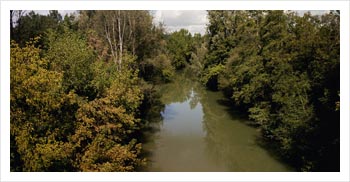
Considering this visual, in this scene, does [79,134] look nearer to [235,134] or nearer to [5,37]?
[5,37]

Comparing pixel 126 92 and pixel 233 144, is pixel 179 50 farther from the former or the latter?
pixel 126 92

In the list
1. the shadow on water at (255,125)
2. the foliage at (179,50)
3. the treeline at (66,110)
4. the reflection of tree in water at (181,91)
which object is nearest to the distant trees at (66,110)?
the treeline at (66,110)

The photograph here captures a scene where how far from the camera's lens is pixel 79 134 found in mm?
11727

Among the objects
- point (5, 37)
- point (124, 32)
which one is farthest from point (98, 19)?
point (5, 37)

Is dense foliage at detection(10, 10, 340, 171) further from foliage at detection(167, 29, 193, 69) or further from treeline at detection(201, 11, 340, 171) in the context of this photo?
foliage at detection(167, 29, 193, 69)

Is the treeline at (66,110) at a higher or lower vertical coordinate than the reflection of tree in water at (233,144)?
higher

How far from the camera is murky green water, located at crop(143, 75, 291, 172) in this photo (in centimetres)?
1636

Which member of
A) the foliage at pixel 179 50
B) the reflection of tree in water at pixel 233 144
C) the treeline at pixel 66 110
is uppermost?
the foliage at pixel 179 50

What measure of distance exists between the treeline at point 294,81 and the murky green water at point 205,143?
3.54ft

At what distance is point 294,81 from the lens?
16047 mm

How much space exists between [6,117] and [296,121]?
1058 cm

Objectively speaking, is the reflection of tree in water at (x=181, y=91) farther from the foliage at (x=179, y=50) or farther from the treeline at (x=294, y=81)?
the foliage at (x=179, y=50)

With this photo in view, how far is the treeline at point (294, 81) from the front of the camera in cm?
1336

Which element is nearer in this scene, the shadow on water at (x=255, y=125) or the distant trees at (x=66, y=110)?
the distant trees at (x=66, y=110)
